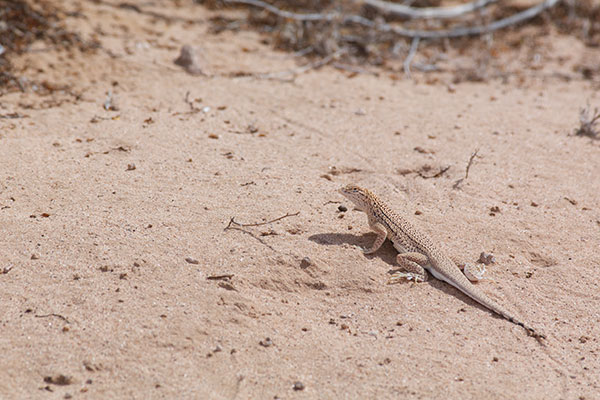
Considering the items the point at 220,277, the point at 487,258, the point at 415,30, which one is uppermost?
the point at 415,30

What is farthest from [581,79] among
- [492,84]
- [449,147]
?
[449,147]

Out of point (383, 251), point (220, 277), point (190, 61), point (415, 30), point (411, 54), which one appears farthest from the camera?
point (415, 30)

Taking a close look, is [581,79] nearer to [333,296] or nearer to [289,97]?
[289,97]

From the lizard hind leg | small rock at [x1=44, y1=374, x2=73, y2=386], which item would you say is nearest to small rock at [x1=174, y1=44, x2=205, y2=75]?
the lizard hind leg

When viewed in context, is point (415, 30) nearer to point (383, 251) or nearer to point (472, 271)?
point (383, 251)

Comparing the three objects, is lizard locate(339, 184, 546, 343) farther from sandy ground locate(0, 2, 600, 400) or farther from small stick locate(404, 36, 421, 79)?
small stick locate(404, 36, 421, 79)

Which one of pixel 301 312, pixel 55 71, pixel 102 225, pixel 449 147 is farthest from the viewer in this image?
pixel 55 71

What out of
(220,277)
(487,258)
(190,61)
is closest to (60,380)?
(220,277)
